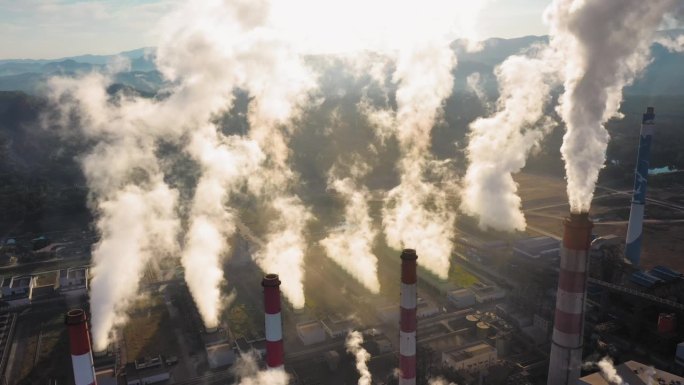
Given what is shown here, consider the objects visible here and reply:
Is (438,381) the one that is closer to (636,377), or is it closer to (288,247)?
(636,377)

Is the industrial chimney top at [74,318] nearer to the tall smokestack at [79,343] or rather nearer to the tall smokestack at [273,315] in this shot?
the tall smokestack at [79,343]

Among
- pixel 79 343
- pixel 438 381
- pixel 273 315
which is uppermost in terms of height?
pixel 79 343

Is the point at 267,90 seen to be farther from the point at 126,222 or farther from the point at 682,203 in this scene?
the point at 682,203

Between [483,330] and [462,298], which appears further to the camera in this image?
[462,298]

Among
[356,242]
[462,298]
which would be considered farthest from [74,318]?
[356,242]

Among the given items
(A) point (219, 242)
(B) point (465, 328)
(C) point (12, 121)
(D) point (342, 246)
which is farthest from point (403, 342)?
(C) point (12, 121)

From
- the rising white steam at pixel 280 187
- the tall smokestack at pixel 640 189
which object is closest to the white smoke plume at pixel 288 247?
the rising white steam at pixel 280 187

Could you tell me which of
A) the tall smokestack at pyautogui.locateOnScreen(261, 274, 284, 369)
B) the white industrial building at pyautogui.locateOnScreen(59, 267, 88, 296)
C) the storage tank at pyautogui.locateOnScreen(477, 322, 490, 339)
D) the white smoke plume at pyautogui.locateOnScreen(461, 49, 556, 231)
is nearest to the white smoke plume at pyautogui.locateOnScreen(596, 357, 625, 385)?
the storage tank at pyautogui.locateOnScreen(477, 322, 490, 339)
